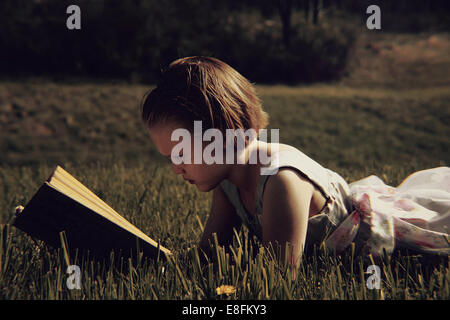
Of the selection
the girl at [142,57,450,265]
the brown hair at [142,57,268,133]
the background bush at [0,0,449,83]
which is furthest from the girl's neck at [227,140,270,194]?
the background bush at [0,0,449,83]

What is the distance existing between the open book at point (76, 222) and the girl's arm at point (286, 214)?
398 millimetres

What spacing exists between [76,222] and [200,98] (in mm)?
592

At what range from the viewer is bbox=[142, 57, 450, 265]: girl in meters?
1.54

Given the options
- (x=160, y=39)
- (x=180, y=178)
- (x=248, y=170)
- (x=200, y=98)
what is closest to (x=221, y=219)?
(x=248, y=170)

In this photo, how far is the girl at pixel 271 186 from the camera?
5.05 feet

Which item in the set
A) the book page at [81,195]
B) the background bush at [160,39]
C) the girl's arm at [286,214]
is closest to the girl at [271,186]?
the girl's arm at [286,214]

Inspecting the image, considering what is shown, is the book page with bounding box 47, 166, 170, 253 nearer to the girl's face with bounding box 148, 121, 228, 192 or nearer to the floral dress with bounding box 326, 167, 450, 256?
the girl's face with bounding box 148, 121, 228, 192

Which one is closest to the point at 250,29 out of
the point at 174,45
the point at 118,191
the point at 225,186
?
the point at 174,45

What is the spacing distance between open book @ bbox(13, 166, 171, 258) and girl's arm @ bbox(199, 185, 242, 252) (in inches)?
18.5

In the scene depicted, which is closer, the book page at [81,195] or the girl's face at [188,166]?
the book page at [81,195]

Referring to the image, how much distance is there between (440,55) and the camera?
366 inches

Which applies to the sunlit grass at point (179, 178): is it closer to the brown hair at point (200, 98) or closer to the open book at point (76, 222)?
the open book at point (76, 222)

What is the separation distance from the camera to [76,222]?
1403mm

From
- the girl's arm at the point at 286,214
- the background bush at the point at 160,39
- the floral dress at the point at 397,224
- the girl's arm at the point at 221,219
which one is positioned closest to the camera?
the girl's arm at the point at 286,214
